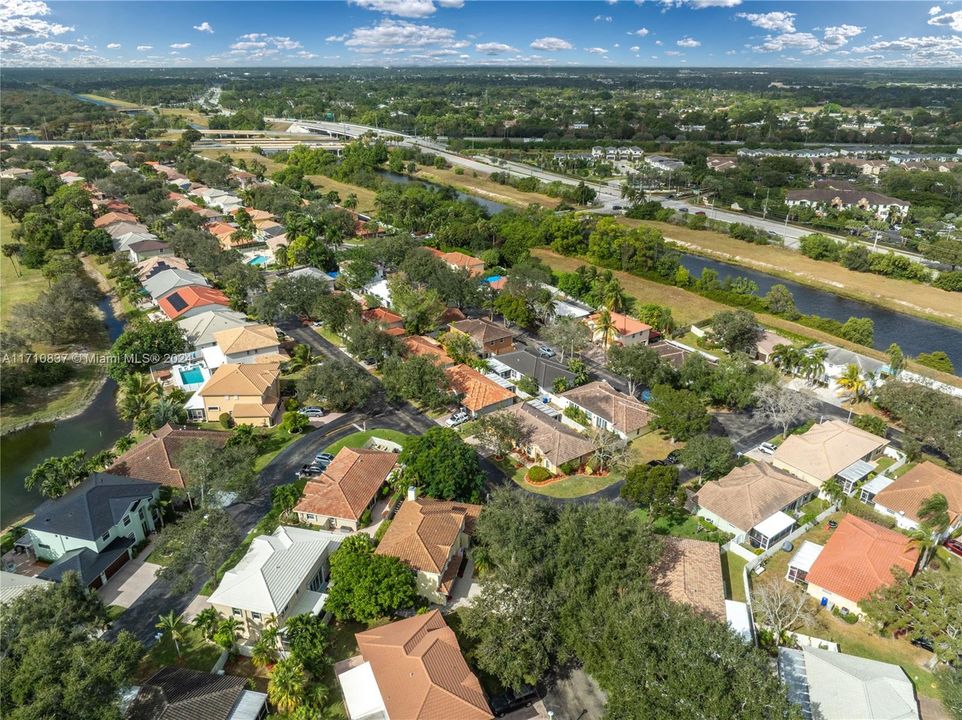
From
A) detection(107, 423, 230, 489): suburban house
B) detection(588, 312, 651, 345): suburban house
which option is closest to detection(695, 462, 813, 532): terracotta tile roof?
detection(588, 312, 651, 345): suburban house

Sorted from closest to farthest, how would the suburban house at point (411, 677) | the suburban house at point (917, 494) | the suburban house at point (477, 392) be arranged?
the suburban house at point (411, 677) < the suburban house at point (917, 494) < the suburban house at point (477, 392)

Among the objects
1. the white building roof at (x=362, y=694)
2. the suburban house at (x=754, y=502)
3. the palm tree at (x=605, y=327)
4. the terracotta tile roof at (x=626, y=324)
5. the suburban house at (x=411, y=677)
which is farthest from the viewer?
the terracotta tile roof at (x=626, y=324)

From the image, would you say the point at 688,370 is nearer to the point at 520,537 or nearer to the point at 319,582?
the point at 520,537

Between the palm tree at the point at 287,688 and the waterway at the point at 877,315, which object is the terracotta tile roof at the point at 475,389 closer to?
the palm tree at the point at 287,688

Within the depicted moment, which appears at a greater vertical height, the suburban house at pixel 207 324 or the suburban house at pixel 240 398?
the suburban house at pixel 207 324

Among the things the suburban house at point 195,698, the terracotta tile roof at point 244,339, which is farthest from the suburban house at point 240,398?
the suburban house at point 195,698
